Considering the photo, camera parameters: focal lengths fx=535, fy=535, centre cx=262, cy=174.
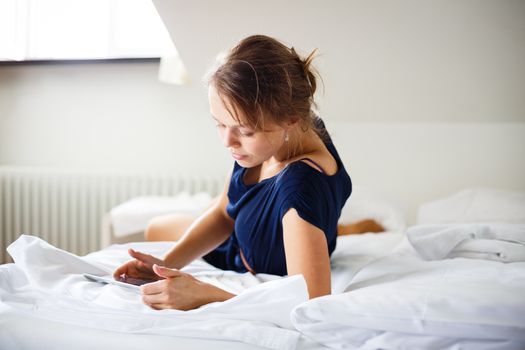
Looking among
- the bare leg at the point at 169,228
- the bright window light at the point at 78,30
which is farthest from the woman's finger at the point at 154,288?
the bright window light at the point at 78,30

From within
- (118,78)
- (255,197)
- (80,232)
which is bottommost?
(80,232)

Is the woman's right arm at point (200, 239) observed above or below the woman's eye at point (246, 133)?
below

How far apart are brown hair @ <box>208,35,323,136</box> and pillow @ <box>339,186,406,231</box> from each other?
110cm

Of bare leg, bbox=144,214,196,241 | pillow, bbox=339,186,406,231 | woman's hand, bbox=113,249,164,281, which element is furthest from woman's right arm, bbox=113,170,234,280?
pillow, bbox=339,186,406,231

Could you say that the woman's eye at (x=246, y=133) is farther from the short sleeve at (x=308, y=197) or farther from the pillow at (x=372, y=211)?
the pillow at (x=372, y=211)

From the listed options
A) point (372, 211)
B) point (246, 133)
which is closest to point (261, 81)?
point (246, 133)

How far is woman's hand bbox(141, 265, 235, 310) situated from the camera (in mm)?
894

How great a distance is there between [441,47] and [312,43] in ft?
1.51

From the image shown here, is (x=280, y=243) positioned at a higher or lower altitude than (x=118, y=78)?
lower

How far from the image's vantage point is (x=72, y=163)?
2.92 metres

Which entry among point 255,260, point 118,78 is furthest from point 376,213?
point 118,78

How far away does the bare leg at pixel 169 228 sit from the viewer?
174cm

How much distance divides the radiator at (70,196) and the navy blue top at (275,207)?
1326mm

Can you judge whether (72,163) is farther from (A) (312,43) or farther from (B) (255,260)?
(B) (255,260)
